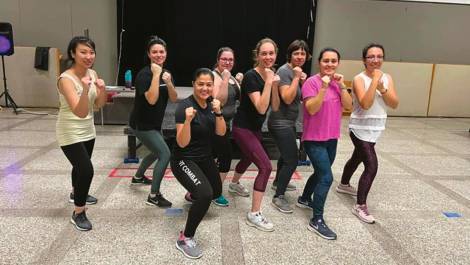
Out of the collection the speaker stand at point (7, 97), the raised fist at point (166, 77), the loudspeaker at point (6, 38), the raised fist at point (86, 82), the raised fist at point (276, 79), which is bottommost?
the speaker stand at point (7, 97)

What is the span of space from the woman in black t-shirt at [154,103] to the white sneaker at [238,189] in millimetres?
700

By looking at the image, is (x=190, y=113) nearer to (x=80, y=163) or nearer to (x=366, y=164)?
(x=80, y=163)

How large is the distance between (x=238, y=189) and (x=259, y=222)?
2.55ft

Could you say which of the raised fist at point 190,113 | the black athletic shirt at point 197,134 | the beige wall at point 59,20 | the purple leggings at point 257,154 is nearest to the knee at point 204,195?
the black athletic shirt at point 197,134

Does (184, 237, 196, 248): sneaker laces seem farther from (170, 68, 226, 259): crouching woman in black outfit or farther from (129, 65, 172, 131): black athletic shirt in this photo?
(129, 65, 172, 131): black athletic shirt

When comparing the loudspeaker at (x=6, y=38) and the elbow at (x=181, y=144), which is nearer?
the elbow at (x=181, y=144)

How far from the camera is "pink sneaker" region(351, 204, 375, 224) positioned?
10.4ft

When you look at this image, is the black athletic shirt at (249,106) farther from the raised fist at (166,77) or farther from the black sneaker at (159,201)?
the black sneaker at (159,201)

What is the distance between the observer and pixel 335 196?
377cm

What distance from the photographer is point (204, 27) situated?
8.38 metres

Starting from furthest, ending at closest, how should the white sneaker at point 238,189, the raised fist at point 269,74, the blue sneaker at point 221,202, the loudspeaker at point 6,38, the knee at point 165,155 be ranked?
the loudspeaker at point 6,38, the white sneaker at point 238,189, the blue sneaker at point 221,202, the knee at point 165,155, the raised fist at point 269,74

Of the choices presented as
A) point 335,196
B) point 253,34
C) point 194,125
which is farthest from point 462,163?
point 253,34

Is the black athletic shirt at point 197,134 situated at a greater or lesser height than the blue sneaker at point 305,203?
greater

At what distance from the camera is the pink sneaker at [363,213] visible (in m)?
A: 3.17
